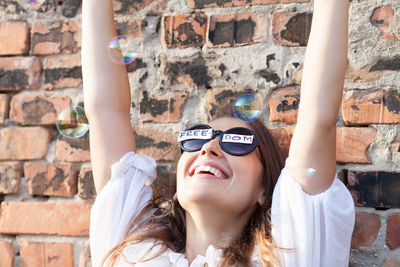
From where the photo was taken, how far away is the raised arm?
1198 millimetres

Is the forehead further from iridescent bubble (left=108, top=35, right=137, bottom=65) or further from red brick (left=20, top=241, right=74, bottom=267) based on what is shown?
red brick (left=20, top=241, right=74, bottom=267)

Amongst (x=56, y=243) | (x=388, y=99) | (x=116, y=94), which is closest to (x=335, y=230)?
(x=388, y=99)

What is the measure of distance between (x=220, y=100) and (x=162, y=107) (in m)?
0.20

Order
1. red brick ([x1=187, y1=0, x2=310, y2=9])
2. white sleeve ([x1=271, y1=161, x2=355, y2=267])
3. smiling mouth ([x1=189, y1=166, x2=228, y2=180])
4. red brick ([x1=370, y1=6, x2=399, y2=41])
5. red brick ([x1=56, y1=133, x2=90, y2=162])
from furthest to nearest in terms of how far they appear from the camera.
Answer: red brick ([x1=56, y1=133, x2=90, y2=162])
red brick ([x1=187, y1=0, x2=310, y2=9])
red brick ([x1=370, y1=6, x2=399, y2=41])
smiling mouth ([x1=189, y1=166, x2=228, y2=180])
white sleeve ([x1=271, y1=161, x2=355, y2=267])

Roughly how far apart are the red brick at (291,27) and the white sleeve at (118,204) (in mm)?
591

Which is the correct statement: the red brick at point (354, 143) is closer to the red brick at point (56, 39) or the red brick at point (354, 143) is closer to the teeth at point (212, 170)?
the teeth at point (212, 170)

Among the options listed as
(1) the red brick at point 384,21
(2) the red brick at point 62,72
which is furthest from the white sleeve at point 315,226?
(2) the red brick at point 62,72

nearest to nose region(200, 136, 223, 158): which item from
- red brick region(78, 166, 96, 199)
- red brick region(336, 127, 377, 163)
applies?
red brick region(336, 127, 377, 163)

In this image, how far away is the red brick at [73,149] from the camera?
5.31 feet

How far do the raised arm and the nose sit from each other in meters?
0.22

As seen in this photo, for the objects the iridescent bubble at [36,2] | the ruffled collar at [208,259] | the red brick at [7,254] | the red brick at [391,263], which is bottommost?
the red brick at [7,254]

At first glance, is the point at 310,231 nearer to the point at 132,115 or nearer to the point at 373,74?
the point at 373,74

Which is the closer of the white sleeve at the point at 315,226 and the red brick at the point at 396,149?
the white sleeve at the point at 315,226

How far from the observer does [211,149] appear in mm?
1317
